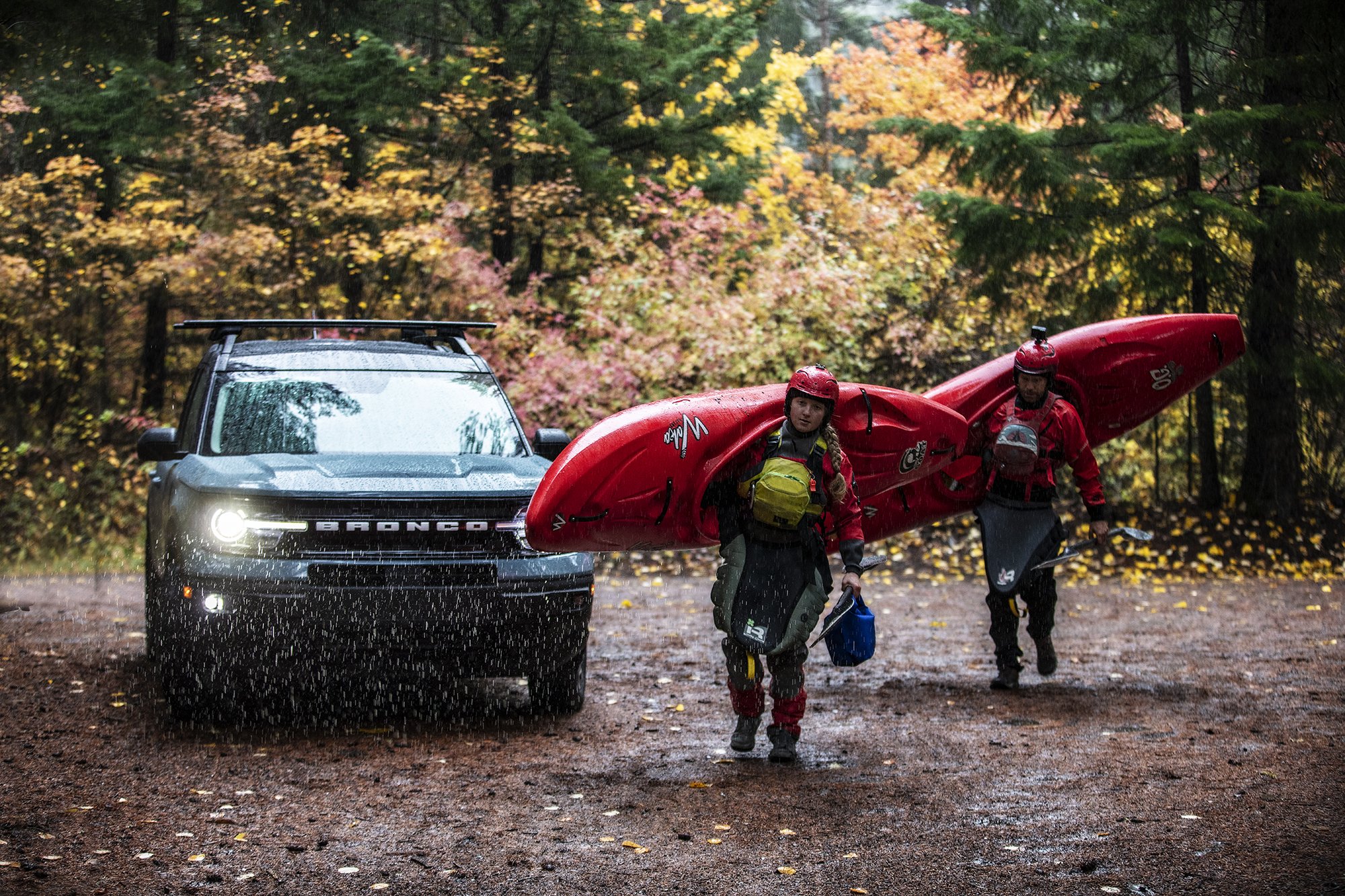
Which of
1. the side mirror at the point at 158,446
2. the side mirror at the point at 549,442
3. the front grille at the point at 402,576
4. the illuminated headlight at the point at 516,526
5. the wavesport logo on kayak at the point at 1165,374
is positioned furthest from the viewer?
the wavesport logo on kayak at the point at 1165,374

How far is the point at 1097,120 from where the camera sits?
15664mm

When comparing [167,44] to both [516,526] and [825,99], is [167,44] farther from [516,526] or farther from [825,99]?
[825,99]

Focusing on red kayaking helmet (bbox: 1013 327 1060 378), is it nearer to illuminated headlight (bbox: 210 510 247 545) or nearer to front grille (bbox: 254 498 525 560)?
front grille (bbox: 254 498 525 560)

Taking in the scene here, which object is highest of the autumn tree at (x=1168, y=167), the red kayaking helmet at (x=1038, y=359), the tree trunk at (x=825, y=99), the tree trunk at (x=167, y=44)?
the tree trunk at (x=825, y=99)

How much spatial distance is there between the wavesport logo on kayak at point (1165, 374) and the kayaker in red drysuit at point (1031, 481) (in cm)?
122

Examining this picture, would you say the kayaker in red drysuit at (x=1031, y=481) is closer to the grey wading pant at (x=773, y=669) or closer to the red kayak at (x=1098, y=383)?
the red kayak at (x=1098, y=383)

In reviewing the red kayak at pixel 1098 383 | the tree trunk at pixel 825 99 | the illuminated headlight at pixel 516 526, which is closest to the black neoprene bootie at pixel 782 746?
the illuminated headlight at pixel 516 526

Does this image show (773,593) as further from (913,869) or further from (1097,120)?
(1097,120)

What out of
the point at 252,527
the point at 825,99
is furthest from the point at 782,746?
the point at 825,99

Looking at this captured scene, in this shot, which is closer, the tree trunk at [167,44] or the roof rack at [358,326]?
the roof rack at [358,326]

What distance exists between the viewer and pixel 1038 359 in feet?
24.1

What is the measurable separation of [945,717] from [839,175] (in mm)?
25314

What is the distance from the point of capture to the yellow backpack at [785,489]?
5688mm

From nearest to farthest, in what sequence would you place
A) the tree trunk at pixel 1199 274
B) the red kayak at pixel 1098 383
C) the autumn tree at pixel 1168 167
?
the red kayak at pixel 1098 383 < the autumn tree at pixel 1168 167 < the tree trunk at pixel 1199 274
